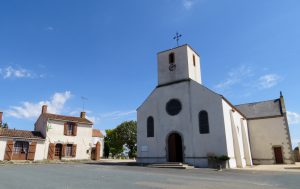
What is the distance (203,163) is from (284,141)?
13.4m

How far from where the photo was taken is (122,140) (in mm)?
48938

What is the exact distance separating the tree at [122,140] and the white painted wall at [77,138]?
1579cm

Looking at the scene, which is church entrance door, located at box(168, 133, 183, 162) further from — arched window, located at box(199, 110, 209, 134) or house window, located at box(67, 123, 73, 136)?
house window, located at box(67, 123, 73, 136)

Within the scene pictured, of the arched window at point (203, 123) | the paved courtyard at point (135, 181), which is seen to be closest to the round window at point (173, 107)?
the arched window at point (203, 123)

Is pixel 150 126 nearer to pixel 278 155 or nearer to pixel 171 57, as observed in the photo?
pixel 171 57

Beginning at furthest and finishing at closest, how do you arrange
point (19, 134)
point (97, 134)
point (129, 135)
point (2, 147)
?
point (97, 134), point (129, 135), point (19, 134), point (2, 147)

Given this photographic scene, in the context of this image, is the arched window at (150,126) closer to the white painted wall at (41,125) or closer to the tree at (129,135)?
the white painted wall at (41,125)

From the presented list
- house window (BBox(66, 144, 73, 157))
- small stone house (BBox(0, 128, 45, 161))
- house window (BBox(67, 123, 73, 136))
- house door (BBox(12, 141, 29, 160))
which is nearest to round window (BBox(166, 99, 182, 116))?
house window (BBox(67, 123, 73, 136))

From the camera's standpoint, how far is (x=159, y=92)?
23.7 metres

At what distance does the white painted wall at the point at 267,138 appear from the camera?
1050 inches

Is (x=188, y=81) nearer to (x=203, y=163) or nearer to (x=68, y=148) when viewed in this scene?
(x=203, y=163)

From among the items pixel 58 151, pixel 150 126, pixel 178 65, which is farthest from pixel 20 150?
pixel 178 65

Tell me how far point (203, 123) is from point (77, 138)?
1969 cm

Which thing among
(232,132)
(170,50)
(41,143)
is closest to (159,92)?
(170,50)
